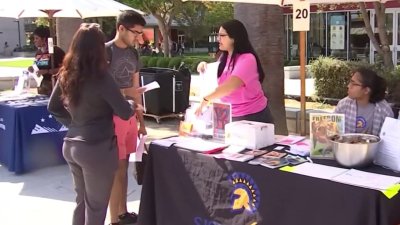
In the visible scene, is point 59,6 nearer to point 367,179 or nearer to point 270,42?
point 270,42

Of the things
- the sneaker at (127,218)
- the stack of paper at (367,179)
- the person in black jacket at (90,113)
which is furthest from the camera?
the sneaker at (127,218)

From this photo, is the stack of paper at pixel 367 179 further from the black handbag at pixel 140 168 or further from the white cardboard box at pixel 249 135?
the black handbag at pixel 140 168

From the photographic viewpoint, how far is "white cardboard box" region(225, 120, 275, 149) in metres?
3.46

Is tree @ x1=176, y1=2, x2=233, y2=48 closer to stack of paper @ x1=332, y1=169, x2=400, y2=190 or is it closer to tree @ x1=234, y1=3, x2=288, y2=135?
tree @ x1=234, y1=3, x2=288, y2=135

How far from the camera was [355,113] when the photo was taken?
12.2 ft

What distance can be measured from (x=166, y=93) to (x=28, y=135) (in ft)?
11.7

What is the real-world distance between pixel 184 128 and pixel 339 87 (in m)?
7.14

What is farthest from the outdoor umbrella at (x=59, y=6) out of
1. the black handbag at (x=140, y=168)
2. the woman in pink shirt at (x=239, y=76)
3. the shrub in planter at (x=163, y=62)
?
the shrub in planter at (x=163, y=62)

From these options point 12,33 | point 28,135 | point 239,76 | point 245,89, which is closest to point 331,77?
point 28,135

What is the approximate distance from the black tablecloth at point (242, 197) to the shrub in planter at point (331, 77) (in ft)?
24.3

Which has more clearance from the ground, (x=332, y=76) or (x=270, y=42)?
(x=270, y=42)

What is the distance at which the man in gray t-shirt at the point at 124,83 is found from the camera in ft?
13.2

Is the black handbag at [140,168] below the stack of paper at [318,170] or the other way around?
below

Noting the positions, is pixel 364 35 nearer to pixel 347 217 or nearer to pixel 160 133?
pixel 160 133
